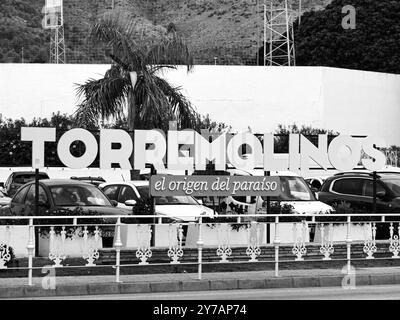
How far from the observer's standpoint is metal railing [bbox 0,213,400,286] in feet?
48.1

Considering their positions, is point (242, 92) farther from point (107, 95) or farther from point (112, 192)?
point (112, 192)

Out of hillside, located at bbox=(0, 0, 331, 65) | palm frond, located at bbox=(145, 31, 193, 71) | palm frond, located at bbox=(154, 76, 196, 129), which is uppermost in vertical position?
hillside, located at bbox=(0, 0, 331, 65)

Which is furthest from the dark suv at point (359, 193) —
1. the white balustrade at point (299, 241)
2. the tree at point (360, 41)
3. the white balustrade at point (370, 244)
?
the tree at point (360, 41)

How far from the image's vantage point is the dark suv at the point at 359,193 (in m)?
23.3

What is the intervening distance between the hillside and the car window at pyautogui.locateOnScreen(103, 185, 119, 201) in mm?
67490

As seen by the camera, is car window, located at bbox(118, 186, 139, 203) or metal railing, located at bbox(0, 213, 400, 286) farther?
car window, located at bbox(118, 186, 139, 203)

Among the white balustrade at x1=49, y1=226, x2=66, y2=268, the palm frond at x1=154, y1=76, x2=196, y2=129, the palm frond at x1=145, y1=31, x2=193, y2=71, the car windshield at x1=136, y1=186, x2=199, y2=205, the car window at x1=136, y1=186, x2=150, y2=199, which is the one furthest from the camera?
the palm frond at x1=145, y1=31, x2=193, y2=71

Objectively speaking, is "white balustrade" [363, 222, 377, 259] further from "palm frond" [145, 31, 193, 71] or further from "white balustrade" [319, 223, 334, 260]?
"palm frond" [145, 31, 193, 71]

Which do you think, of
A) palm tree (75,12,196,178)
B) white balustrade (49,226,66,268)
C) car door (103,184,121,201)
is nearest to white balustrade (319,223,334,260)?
white balustrade (49,226,66,268)

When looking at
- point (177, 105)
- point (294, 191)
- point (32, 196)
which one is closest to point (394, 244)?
point (294, 191)

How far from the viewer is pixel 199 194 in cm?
1847

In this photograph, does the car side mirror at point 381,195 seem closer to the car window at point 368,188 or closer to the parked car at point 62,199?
the car window at point 368,188

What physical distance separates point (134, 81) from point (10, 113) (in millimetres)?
26970

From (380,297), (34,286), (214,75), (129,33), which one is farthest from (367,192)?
(214,75)
